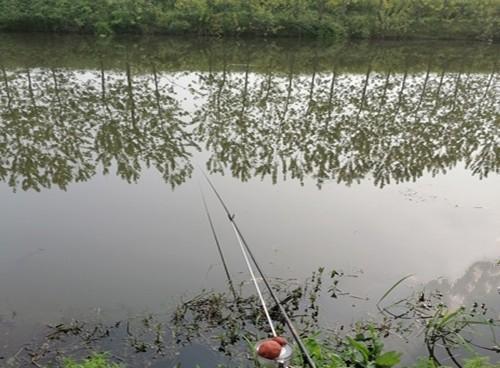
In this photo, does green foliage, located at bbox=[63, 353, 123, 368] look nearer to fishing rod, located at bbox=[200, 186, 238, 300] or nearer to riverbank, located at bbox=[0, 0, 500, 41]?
fishing rod, located at bbox=[200, 186, 238, 300]

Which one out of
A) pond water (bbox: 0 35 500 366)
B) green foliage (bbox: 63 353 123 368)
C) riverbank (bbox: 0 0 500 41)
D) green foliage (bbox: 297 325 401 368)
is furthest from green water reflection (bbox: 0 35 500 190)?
green foliage (bbox: 297 325 401 368)

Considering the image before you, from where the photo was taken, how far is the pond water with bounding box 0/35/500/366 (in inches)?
154

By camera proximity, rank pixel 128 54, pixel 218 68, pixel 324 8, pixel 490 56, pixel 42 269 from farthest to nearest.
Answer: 1. pixel 324 8
2. pixel 490 56
3. pixel 128 54
4. pixel 218 68
5. pixel 42 269

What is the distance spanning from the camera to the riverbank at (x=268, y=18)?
14516 millimetres

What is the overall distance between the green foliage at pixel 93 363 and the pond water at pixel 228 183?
0.54m

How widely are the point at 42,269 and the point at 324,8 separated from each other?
51.2ft

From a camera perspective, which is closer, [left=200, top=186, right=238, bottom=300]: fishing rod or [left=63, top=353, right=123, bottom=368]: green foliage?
[left=63, top=353, right=123, bottom=368]: green foliage

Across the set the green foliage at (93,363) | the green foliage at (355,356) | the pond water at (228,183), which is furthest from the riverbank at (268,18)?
the green foliage at (355,356)

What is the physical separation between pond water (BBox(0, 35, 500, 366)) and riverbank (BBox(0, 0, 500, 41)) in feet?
15.8

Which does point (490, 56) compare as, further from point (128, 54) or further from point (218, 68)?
point (128, 54)

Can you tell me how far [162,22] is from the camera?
15.2 metres

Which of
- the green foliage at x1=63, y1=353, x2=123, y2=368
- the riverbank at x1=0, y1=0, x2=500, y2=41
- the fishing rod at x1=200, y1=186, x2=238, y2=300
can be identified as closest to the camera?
the green foliage at x1=63, y1=353, x2=123, y2=368

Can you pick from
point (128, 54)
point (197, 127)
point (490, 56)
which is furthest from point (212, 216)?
point (490, 56)

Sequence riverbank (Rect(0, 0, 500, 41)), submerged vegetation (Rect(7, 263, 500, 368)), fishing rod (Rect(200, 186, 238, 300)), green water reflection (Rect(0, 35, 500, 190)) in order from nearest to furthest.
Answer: submerged vegetation (Rect(7, 263, 500, 368)) → fishing rod (Rect(200, 186, 238, 300)) → green water reflection (Rect(0, 35, 500, 190)) → riverbank (Rect(0, 0, 500, 41))
